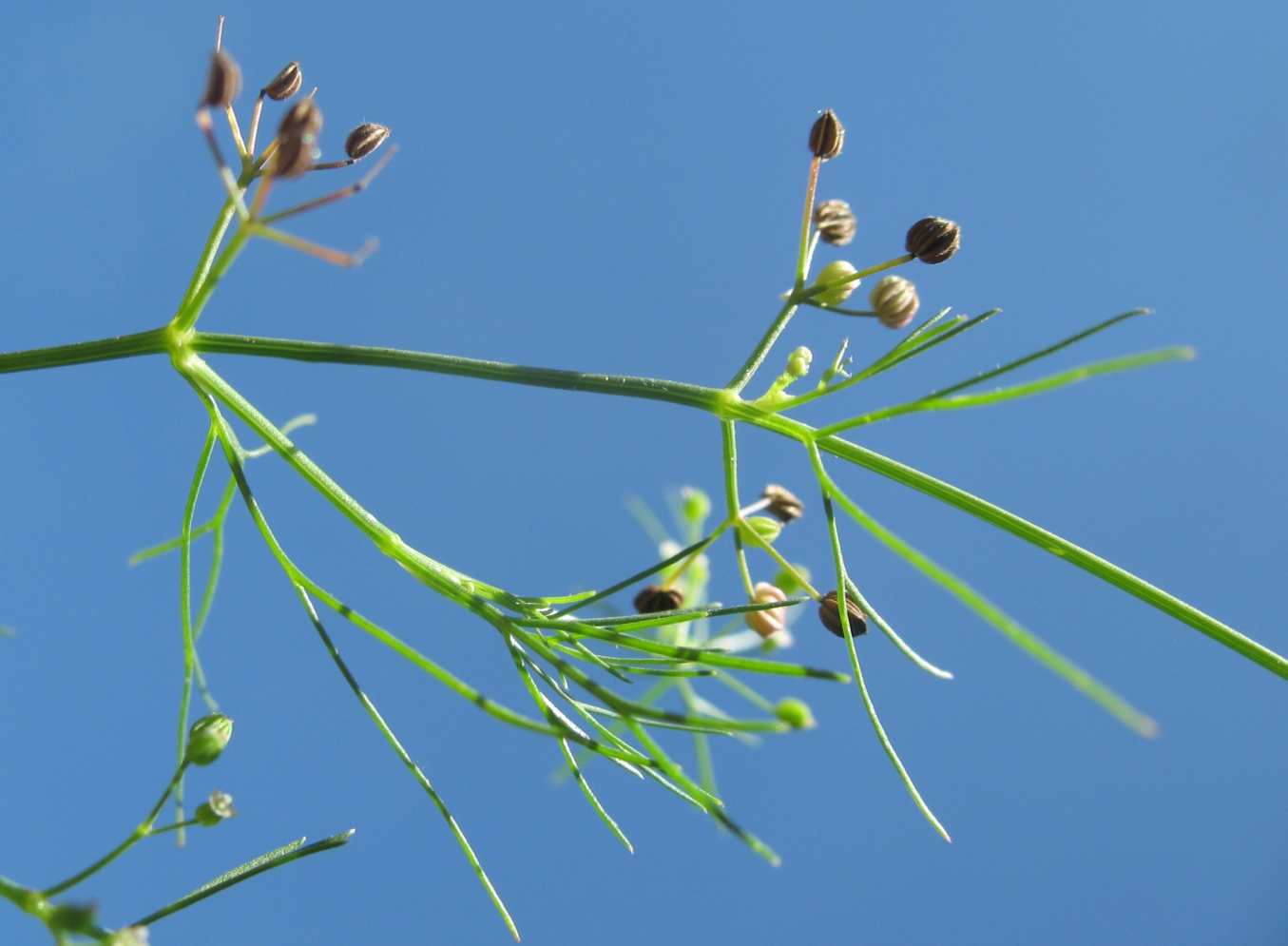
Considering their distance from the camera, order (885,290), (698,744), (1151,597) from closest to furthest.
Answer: (1151,597)
(885,290)
(698,744)

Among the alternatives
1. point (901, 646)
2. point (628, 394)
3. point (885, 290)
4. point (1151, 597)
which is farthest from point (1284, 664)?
point (628, 394)

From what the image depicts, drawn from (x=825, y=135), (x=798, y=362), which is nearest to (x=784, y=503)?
(x=798, y=362)

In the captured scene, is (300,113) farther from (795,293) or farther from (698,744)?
(698,744)

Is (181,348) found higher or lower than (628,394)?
higher

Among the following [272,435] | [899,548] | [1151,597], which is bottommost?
[1151,597]

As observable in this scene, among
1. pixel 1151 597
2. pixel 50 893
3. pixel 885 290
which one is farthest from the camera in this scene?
pixel 885 290

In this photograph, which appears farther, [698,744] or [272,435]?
[698,744]
